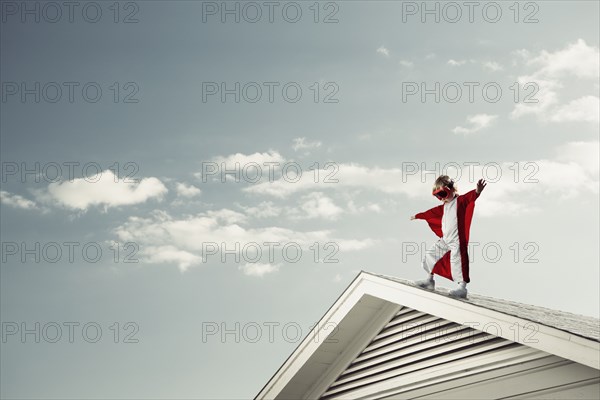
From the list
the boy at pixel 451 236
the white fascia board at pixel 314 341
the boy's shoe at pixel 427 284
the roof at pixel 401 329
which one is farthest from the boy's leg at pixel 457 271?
the white fascia board at pixel 314 341

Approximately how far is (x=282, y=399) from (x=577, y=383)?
171 inches

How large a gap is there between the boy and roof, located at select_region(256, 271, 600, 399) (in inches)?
9.7

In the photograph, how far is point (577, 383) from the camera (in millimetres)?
6496

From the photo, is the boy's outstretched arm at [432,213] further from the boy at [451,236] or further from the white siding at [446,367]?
the white siding at [446,367]

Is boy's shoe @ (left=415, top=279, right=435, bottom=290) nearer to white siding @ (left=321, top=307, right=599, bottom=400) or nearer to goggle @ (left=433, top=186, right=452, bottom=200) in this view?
white siding @ (left=321, top=307, right=599, bottom=400)

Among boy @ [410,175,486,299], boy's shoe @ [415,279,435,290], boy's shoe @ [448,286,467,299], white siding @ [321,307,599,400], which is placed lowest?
white siding @ [321,307,599,400]

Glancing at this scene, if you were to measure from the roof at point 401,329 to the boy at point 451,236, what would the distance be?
246 millimetres

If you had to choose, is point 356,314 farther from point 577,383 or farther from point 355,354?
point 577,383

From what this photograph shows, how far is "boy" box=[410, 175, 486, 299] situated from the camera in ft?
25.6

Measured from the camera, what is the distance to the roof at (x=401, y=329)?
631cm

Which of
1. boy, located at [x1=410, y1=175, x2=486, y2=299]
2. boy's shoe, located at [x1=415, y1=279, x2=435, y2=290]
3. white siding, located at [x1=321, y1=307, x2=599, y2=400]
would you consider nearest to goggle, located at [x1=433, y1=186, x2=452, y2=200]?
boy, located at [x1=410, y1=175, x2=486, y2=299]

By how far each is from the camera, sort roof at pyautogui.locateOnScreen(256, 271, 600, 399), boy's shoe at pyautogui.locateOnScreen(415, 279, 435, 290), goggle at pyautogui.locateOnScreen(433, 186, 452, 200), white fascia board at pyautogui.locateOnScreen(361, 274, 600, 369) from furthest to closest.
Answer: goggle at pyautogui.locateOnScreen(433, 186, 452, 200)
boy's shoe at pyautogui.locateOnScreen(415, 279, 435, 290)
roof at pyautogui.locateOnScreen(256, 271, 600, 399)
white fascia board at pyautogui.locateOnScreen(361, 274, 600, 369)

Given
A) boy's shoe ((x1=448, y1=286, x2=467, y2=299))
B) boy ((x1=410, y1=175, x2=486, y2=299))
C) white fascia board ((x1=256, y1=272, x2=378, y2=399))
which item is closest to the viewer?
boy's shoe ((x1=448, y1=286, x2=467, y2=299))

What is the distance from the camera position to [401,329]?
8.58 metres
